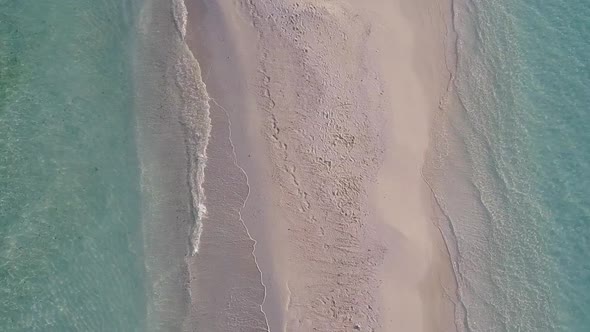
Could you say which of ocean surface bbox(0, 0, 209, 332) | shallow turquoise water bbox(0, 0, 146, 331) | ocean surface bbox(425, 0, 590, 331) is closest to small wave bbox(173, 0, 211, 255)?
ocean surface bbox(0, 0, 209, 332)

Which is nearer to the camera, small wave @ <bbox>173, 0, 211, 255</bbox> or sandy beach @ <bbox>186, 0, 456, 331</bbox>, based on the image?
sandy beach @ <bbox>186, 0, 456, 331</bbox>

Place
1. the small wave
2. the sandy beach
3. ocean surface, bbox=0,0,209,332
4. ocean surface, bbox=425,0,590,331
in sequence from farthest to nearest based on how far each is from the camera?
1. ocean surface, bbox=425,0,590,331
2. the small wave
3. ocean surface, bbox=0,0,209,332
4. the sandy beach

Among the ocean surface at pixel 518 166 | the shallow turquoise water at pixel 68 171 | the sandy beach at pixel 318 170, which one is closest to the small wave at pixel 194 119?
the sandy beach at pixel 318 170

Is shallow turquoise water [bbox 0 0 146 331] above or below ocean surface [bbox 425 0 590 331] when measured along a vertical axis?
below

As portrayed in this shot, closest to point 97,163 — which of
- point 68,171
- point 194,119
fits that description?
point 68,171

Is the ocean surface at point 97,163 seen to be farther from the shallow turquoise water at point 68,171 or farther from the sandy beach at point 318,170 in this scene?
the sandy beach at point 318,170

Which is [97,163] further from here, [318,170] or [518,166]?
[518,166]

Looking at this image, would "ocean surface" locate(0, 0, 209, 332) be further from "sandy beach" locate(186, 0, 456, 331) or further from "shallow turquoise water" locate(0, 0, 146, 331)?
"sandy beach" locate(186, 0, 456, 331)

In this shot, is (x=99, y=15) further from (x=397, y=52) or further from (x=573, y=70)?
(x=573, y=70)
